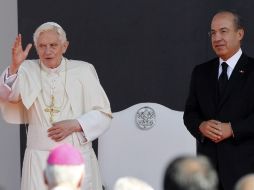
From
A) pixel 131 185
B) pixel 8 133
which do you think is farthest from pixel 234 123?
pixel 8 133

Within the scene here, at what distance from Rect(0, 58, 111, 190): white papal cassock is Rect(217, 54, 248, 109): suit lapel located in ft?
3.00

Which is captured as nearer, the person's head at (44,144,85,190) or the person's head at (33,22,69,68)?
the person's head at (44,144,85,190)

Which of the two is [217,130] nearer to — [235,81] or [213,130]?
[213,130]

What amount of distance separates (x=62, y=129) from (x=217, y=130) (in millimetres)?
1009

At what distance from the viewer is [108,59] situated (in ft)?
22.6

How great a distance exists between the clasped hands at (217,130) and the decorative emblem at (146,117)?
3.41 ft

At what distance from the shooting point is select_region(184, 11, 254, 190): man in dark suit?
15.3 feet

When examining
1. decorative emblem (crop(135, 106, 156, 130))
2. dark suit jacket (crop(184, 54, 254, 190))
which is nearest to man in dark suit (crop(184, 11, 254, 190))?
dark suit jacket (crop(184, 54, 254, 190))

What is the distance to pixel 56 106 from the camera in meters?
5.20

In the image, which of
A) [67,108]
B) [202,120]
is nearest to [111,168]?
[67,108]

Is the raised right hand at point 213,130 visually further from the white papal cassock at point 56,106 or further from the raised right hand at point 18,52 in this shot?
the raised right hand at point 18,52

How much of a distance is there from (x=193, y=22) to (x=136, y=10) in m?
0.51

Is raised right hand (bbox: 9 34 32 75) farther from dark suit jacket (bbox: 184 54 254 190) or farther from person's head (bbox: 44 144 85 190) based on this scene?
person's head (bbox: 44 144 85 190)

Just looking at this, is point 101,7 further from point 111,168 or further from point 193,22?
point 111,168
